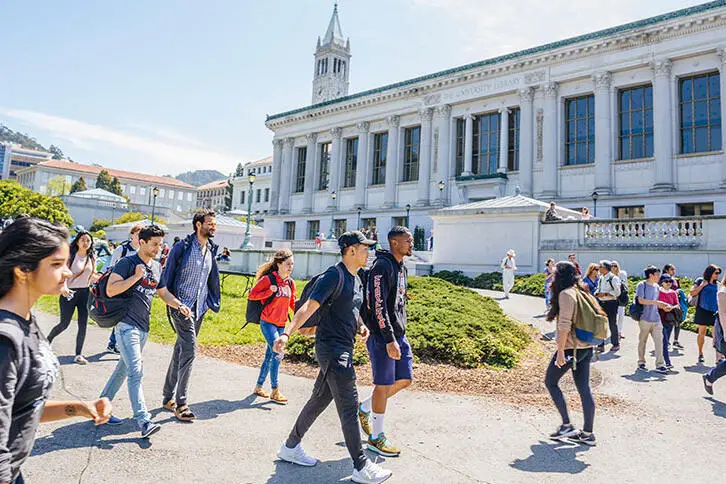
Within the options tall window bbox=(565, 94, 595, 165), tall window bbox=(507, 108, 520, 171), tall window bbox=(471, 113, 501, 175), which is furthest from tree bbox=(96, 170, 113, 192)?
tall window bbox=(565, 94, 595, 165)

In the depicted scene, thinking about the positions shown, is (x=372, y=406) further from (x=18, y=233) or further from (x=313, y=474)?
(x=18, y=233)

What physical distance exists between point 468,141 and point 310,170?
18788 millimetres

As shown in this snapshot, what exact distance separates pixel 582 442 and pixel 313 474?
9.57 ft

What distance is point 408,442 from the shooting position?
4.93m

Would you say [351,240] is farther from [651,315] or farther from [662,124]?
[662,124]

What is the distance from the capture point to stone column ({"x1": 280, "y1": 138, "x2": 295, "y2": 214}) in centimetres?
5372

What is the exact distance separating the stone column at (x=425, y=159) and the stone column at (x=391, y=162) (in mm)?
2981

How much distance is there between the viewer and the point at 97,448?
4.39 metres

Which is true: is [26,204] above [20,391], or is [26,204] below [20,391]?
above

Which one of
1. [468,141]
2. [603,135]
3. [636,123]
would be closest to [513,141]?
[468,141]

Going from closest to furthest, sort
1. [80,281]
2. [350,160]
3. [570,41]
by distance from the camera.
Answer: [80,281] < [570,41] < [350,160]

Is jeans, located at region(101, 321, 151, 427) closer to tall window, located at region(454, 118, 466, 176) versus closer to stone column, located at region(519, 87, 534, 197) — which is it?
stone column, located at region(519, 87, 534, 197)

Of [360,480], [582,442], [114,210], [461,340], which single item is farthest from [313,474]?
[114,210]

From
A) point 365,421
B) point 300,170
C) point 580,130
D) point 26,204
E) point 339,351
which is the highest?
point 300,170
